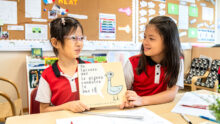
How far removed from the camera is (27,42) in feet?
7.98

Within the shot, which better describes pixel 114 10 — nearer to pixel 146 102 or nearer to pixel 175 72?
pixel 175 72

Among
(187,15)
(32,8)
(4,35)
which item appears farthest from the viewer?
(187,15)

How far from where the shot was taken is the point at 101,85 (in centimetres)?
79

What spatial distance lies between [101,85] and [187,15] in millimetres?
3680

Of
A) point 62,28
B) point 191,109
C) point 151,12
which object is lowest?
point 191,109

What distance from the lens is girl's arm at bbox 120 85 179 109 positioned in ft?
2.61

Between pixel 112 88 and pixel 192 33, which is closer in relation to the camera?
pixel 112 88

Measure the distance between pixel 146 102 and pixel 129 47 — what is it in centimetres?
235

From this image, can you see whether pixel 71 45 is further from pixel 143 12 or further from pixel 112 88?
pixel 143 12

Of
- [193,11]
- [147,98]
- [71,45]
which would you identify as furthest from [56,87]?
[193,11]

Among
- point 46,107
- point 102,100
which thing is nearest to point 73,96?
point 46,107

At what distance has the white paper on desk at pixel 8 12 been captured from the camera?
2.30 m

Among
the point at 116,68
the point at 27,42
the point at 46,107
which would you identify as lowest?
the point at 46,107

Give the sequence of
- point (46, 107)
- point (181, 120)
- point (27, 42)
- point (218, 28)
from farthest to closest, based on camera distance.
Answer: point (218, 28)
point (27, 42)
point (46, 107)
point (181, 120)
